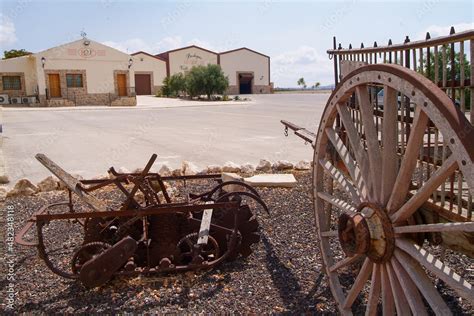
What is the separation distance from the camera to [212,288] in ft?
12.2

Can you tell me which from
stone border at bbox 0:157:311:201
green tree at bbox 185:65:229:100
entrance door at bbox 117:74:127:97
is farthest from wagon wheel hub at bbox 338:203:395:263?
green tree at bbox 185:65:229:100

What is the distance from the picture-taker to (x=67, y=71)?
119 ft

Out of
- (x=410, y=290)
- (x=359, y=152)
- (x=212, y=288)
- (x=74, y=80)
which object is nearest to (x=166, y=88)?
(x=74, y=80)

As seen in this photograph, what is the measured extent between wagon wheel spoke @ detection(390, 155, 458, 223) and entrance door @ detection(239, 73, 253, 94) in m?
59.1

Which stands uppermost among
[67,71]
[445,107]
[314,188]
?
[67,71]

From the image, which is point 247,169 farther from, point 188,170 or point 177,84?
point 177,84

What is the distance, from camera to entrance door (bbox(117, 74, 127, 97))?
38406 mm

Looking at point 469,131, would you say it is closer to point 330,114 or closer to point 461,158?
point 461,158

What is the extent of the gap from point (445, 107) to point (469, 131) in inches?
5.5

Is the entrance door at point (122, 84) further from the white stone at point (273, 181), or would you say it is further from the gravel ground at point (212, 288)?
the gravel ground at point (212, 288)

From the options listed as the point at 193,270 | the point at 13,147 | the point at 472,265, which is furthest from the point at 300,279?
the point at 13,147

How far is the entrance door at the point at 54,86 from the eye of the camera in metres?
36.0

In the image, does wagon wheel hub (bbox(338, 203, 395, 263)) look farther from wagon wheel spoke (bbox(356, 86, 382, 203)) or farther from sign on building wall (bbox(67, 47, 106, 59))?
sign on building wall (bbox(67, 47, 106, 59))

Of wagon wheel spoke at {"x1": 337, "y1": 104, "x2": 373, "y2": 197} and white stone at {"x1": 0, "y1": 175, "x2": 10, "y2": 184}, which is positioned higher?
wagon wheel spoke at {"x1": 337, "y1": 104, "x2": 373, "y2": 197}
